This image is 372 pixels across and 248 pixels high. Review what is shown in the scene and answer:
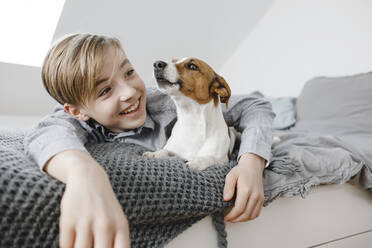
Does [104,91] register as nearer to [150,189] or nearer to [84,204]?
[150,189]

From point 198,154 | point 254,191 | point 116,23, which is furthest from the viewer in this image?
point 116,23

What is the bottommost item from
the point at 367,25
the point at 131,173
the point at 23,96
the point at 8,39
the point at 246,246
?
the point at 23,96

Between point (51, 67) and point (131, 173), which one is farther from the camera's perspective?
point (51, 67)

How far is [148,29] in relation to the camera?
2.25 m

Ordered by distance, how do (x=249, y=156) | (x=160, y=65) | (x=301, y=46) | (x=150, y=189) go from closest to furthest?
(x=150, y=189) → (x=249, y=156) → (x=160, y=65) → (x=301, y=46)

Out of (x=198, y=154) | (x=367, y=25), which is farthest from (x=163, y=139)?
(x=367, y=25)

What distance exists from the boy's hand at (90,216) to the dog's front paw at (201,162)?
12.5 inches

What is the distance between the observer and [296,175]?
0.76 metres

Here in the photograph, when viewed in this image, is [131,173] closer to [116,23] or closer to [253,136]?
[253,136]

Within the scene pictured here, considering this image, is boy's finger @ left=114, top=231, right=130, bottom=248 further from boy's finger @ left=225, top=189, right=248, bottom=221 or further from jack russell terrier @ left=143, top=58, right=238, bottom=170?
jack russell terrier @ left=143, top=58, right=238, bottom=170

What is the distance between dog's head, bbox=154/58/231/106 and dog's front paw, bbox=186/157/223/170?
0.72 feet

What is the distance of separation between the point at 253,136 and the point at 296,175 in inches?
6.4

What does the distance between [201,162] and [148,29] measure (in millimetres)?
1810

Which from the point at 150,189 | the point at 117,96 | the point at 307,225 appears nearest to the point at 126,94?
the point at 117,96
